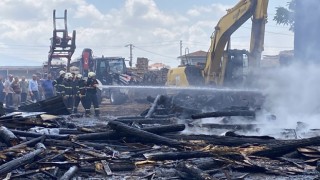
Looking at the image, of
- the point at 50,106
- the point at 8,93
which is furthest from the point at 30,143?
the point at 8,93

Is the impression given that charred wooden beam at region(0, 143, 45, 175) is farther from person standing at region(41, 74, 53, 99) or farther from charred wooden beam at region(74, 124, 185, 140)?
person standing at region(41, 74, 53, 99)

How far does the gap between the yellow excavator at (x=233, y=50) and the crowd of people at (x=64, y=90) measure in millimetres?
5180

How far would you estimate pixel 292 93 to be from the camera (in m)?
15.4

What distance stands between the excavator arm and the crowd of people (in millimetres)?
5166

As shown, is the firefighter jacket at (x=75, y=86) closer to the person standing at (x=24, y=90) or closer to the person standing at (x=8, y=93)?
the person standing at (x=8, y=93)

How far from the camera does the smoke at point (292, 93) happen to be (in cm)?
1343

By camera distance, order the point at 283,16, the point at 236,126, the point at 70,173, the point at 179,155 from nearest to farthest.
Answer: the point at 70,173 < the point at 179,155 < the point at 236,126 < the point at 283,16

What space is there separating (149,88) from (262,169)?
57.7ft

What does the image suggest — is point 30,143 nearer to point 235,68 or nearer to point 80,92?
point 80,92

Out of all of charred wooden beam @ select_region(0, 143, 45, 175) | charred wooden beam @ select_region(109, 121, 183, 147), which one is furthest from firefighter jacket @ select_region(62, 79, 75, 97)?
charred wooden beam @ select_region(0, 143, 45, 175)

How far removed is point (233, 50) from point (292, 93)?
4.13m

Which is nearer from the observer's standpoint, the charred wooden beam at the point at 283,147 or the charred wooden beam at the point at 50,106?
the charred wooden beam at the point at 283,147

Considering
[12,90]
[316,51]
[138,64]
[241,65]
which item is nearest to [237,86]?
[241,65]

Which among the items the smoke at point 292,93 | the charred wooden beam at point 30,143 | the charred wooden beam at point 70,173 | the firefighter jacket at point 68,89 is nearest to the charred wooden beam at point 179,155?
the charred wooden beam at point 70,173
